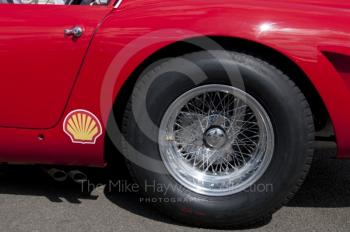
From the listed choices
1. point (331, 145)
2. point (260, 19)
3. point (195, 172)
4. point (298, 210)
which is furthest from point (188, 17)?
point (298, 210)

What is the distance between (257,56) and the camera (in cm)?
263

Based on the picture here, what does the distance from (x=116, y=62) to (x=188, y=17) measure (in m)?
0.41

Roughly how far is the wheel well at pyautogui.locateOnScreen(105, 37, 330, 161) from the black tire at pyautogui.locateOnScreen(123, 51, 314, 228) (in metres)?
0.05

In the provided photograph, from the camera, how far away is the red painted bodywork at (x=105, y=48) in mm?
2525

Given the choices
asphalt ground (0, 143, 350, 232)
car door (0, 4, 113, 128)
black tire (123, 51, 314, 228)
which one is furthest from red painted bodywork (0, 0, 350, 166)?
asphalt ground (0, 143, 350, 232)

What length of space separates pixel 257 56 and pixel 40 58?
1.07m

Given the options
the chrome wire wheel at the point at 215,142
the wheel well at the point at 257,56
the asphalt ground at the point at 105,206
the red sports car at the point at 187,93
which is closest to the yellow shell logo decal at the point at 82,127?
the red sports car at the point at 187,93

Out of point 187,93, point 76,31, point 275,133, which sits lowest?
point 275,133

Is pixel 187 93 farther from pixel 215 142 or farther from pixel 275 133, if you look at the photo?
pixel 275 133

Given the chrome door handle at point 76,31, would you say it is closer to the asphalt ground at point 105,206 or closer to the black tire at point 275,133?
the black tire at point 275,133

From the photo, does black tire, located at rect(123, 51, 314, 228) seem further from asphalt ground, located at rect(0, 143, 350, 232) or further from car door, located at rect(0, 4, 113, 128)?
car door, located at rect(0, 4, 113, 128)

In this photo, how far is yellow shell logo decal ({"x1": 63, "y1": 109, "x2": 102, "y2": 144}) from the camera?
2746 millimetres

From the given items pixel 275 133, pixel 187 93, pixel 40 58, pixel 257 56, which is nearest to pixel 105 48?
pixel 40 58

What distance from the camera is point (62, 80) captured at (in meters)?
2.73
